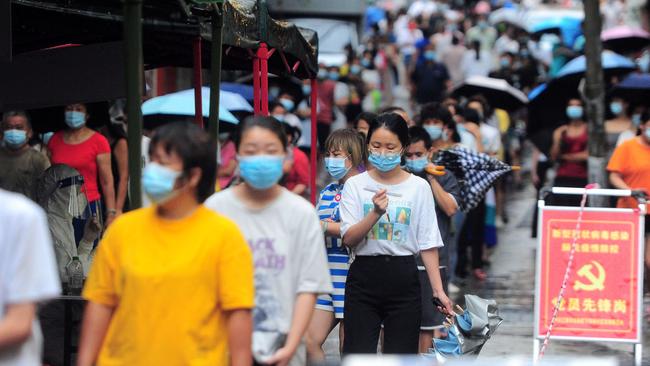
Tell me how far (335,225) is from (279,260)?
8.41 feet

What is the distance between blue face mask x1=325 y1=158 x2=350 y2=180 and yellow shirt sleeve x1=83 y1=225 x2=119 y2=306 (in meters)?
3.36

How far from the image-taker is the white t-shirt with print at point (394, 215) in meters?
8.02

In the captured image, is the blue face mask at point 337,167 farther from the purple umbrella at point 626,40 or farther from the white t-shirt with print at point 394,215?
the purple umbrella at point 626,40

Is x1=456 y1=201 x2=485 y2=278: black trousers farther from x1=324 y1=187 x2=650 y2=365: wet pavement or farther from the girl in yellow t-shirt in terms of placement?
the girl in yellow t-shirt

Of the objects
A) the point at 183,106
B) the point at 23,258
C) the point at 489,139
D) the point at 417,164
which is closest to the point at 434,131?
the point at 417,164

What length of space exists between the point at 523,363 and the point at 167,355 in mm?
1294

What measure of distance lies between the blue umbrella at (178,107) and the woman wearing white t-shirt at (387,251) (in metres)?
5.90

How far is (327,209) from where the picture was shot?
8812mm

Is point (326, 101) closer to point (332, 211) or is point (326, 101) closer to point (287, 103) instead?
point (287, 103)

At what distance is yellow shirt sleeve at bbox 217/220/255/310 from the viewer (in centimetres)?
550

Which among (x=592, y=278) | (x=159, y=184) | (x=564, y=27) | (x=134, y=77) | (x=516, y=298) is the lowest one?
(x=516, y=298)

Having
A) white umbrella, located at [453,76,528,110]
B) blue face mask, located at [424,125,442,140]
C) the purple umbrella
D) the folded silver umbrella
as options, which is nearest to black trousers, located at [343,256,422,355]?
the folded silver umbrella

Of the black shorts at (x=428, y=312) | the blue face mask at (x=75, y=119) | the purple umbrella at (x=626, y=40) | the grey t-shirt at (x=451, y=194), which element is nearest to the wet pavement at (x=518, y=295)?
the grey t-shirt at (x=451, y=194)

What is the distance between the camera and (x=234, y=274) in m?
5.52
